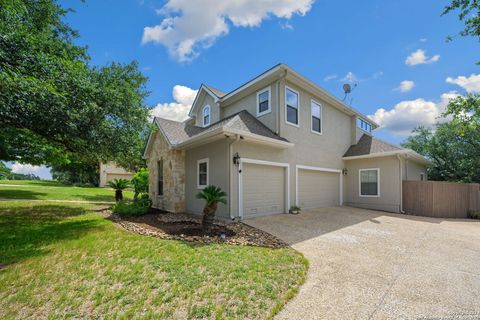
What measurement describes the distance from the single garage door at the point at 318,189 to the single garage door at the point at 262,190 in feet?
4.93

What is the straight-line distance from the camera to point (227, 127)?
8.30 m

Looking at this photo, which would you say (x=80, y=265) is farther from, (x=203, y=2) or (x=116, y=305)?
(x=203, y=2)

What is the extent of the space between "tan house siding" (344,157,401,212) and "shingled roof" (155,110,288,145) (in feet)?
21.5

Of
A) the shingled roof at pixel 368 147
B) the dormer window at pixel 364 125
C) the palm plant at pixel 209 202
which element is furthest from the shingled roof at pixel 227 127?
the dormer window at pixel 364 125

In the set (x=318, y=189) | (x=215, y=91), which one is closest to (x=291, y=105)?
(x=318, y=189)

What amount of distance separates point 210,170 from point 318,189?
6.53m

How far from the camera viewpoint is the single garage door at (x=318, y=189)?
11641 millimetres

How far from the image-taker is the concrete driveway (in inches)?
126

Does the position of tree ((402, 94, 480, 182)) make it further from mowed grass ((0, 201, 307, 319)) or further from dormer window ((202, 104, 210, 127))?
mowed grass ((0, 201, 307, 319))

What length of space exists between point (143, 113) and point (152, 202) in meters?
5.47

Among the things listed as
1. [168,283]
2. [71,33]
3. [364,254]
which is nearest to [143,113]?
[71,33]

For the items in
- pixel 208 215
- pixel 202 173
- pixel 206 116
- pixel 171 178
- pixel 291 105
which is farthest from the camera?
pixel 206 116

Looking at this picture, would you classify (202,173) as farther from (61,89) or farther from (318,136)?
(318,136)

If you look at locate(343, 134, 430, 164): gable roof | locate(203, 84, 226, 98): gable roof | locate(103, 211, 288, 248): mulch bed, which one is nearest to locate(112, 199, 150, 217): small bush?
locate(103, 211, 288, 248): mulch bed
